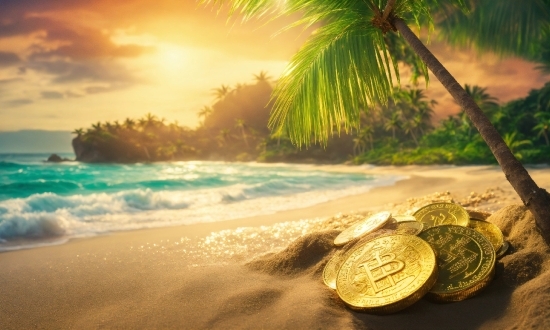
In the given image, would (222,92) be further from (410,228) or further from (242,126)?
(410,228)

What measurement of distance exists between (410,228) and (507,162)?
1094mm

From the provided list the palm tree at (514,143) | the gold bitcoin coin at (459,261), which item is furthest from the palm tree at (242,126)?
the gold bitcoin coin at (459,261)

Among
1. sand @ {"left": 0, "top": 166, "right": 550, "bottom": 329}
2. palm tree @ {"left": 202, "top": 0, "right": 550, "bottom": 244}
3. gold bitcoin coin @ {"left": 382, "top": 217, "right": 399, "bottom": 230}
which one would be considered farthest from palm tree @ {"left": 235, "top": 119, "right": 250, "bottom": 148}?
gold bitcoin coin @ {"left": 382, "top": 217, "right": 399, "bottom": 230}

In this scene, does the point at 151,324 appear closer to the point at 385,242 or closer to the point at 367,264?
the point at 367,264

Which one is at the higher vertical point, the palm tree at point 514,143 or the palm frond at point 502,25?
the palm frond at point 502,25

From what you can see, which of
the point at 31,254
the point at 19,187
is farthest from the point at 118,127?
the point at 31,254

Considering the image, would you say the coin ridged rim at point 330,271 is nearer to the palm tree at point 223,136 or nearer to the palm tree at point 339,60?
the palm tree at point 339,60

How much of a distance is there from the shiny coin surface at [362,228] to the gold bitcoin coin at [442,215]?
42cm

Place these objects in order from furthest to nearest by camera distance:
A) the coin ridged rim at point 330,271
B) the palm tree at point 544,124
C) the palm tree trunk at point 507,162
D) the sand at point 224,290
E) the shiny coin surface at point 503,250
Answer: the palm tree at point 544,124 < the coin ridged rim at point 330,271 < the shiny coin surface at point 503,250 < the palm tree trunk at point 507,162 < the sand at point 224,290

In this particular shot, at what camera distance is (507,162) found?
296 centimetres

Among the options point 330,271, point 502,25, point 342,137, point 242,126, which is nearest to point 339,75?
point 330,271

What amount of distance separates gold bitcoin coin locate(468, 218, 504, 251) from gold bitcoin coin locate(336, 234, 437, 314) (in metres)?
0.75

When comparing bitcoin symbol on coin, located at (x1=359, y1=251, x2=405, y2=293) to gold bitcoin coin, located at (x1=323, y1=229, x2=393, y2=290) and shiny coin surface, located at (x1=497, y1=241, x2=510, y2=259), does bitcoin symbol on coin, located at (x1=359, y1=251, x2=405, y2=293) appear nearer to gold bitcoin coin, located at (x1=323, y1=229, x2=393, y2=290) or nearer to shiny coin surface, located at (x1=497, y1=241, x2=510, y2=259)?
gold bitcoin coin, located at (x1=323, y1=229, x2=393, y2=290)

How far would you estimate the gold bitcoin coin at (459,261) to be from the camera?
2.77 metres
